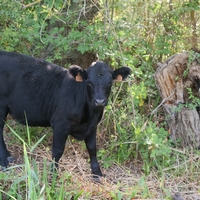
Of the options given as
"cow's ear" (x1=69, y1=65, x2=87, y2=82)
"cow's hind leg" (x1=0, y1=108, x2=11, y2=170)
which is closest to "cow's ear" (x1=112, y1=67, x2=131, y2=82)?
"cow's ear" (x1=69, y1=65, x2=87, y2=82)

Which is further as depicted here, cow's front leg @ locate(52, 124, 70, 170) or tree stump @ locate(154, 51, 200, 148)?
tree stump @ locate(154, 51, 200, 148)

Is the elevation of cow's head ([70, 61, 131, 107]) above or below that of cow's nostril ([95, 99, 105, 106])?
above

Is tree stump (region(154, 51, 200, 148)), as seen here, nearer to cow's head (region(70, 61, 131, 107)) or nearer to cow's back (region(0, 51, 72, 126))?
cow's head (region(70, 61, 131, 107))

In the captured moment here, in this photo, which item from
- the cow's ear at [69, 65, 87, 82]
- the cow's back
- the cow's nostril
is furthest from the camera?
the cow's back

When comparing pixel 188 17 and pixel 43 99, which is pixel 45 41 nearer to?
pixel 43 99

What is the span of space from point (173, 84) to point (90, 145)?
1825 millimetres

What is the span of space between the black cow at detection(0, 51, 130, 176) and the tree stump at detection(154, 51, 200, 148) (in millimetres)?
1397

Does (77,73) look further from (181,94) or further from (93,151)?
(181,94)

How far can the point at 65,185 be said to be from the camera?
17.3ft

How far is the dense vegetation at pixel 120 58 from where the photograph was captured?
586cm

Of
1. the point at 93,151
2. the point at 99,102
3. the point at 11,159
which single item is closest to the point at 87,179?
the point at 93,151

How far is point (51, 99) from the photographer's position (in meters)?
6.10

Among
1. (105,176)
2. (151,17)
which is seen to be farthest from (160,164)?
(151,17)

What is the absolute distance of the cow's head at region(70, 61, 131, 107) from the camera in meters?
5.46
